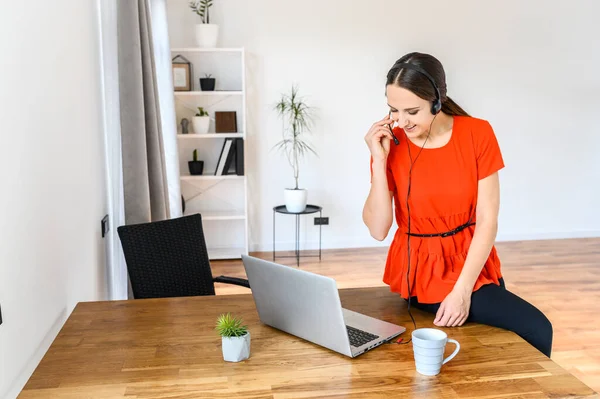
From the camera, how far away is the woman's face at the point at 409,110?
2.01m

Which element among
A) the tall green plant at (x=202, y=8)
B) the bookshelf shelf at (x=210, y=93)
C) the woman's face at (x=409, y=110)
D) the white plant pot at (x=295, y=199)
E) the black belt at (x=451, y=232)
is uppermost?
the tall green plant at (x=202, y=8)

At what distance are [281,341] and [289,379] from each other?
23 cm

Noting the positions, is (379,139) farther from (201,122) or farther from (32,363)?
(201,122)

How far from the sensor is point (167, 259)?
2625mm

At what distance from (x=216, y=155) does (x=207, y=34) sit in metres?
1.02

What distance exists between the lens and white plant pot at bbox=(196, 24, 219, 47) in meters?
5.29

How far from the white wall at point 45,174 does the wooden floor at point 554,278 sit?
2.09 m

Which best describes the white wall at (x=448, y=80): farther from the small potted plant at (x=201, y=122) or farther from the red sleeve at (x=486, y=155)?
the red sleeve at (x=486, y=155)

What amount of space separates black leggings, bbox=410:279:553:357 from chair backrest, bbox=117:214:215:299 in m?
1.16

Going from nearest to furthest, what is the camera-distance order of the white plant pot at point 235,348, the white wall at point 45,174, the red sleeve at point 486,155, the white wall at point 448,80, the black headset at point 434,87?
the white plant pot at point 235,348, the white wall at point 45,174, the black headset at point 434,87, the red sleeve at point 486,155, the white wall at point 448,80

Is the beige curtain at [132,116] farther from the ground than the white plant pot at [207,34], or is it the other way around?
the white plant pot at [207,34]

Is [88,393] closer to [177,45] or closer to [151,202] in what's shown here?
[151,202]

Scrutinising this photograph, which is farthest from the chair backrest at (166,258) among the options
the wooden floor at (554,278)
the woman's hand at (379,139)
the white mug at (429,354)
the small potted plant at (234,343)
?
the wooden floor at (554,278)

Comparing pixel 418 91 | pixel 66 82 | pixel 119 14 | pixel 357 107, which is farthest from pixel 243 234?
pixel 418 91
